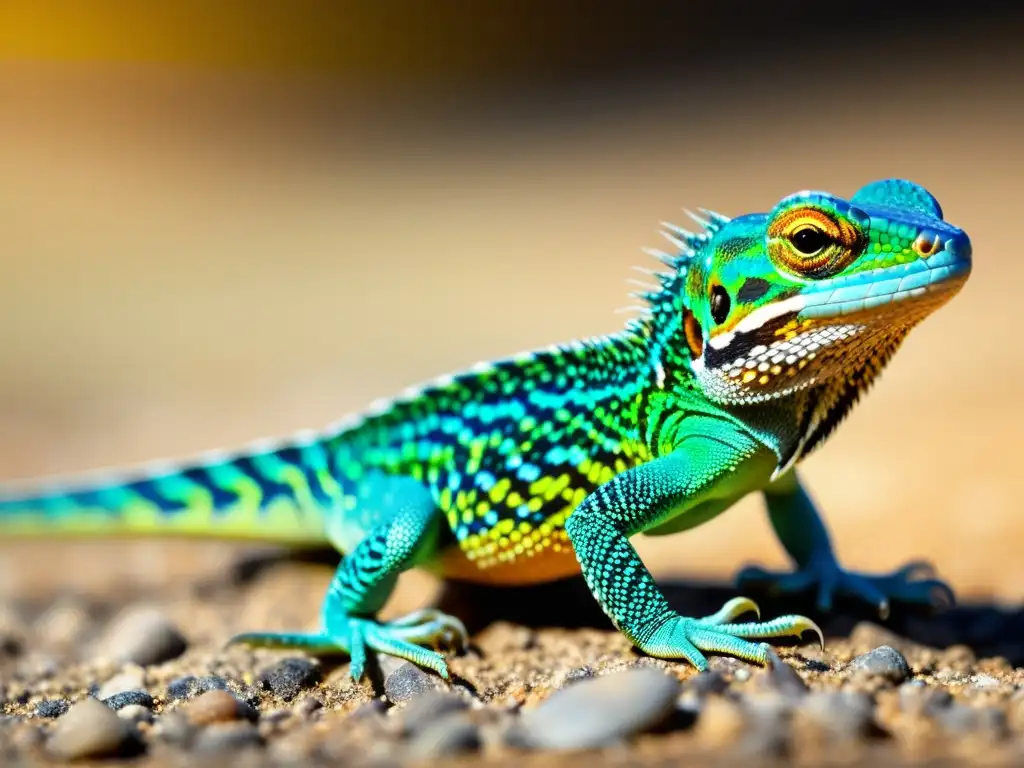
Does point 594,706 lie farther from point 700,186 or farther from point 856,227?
point 700,186

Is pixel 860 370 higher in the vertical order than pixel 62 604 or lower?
higher

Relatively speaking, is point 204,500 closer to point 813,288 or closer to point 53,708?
point 53,708

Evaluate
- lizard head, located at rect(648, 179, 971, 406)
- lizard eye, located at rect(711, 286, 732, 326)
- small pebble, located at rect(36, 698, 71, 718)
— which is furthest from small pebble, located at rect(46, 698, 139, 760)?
lizard eye, located at rect(711, 286, 732, 326)

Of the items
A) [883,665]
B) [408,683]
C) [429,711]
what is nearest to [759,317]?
[883,665]

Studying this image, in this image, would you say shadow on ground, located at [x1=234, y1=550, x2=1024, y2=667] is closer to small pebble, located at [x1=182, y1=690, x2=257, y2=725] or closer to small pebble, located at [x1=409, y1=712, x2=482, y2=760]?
small pebble, located at [x1=182, y1=690, x2=257, y2=725]

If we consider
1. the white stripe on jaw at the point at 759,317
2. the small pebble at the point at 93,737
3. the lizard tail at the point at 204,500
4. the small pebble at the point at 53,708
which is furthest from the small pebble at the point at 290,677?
the white stripe on jaw at the point at 759,317

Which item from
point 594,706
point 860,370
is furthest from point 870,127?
point 594,706
